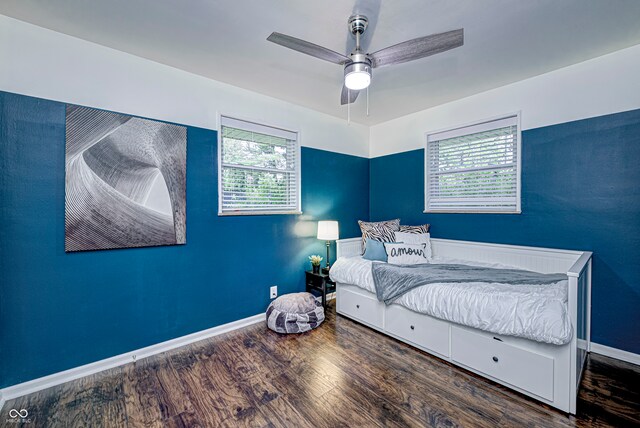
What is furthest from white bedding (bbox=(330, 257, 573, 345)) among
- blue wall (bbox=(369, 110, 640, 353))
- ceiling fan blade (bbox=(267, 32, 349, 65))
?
ceiling fan blade (bbox=(267, 32, 349, 65))

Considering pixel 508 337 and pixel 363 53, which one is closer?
pixel 363 53

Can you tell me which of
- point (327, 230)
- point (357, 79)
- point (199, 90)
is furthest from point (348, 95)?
point (327, 230)

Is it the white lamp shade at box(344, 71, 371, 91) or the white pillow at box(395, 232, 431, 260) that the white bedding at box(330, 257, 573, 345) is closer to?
the white pillow at box(395, 232, 431, 260)

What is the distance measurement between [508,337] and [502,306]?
0.23 m

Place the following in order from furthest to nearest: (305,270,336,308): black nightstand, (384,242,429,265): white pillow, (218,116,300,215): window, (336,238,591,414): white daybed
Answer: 1. (305,270,336,308): black nightstand
2. (384,242,429,265): white pillow
3. (218,116,300,215): window
4. (336,238,591,414): white daybed

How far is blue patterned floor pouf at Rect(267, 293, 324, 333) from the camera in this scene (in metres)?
2.78

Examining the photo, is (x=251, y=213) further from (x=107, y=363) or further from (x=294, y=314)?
(x=107, y=363)

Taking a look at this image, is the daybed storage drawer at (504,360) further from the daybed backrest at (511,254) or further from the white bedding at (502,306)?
the daybed backrest at (511,254)

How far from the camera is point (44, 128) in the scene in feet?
6.52

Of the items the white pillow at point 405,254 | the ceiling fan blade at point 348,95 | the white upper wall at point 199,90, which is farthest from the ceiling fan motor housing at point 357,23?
the white pillow at point 405,254

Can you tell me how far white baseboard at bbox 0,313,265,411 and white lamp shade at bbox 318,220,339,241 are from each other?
4.32ft

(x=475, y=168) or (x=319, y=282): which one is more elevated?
(x=475, y=168)

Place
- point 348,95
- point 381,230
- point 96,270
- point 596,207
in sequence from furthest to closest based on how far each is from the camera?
1. point 381,230
2. point 596,207
3. point 348,95
4. point 96,270

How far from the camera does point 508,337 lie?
1.93m
